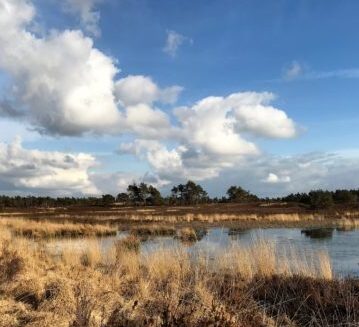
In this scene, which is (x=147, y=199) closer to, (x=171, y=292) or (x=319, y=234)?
(x=319, y=234)

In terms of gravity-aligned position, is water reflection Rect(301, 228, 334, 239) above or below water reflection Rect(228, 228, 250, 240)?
below

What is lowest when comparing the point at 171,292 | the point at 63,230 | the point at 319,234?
the point at 319,234

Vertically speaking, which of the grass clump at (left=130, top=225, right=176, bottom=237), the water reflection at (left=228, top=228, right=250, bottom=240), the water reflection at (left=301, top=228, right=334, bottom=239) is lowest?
the water reflection at (left=301, top=228, right=334, bottom=239)

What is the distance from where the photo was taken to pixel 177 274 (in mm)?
10148

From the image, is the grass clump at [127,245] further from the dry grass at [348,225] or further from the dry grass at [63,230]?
the dry grass at [348,225]

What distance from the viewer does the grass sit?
19.6 ft

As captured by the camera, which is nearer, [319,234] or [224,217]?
[319,234]

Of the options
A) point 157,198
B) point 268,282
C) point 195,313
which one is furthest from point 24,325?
point 157,198

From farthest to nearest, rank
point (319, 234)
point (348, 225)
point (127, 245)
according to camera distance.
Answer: point (348, 225), point (319, 234), point (127, 245)

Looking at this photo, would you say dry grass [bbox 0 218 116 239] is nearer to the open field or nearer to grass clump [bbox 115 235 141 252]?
the open field

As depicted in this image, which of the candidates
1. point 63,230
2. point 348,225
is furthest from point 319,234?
point 63,230

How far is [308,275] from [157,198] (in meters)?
109

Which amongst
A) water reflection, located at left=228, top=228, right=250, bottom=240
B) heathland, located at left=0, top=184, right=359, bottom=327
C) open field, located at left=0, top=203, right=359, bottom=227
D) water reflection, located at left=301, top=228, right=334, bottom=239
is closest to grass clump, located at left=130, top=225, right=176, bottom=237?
water reflection, located at left=228, top=228, right=250, bottom=240

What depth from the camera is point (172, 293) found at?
7047 mm
